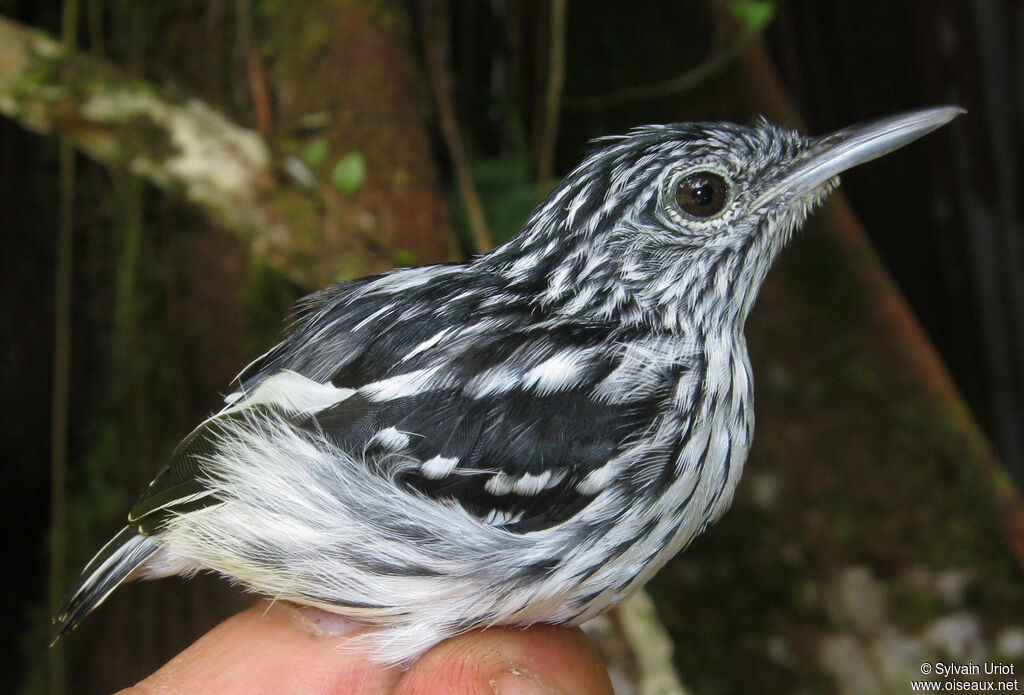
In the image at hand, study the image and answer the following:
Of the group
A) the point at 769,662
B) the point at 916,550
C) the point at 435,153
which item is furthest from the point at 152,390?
the point at 916,550

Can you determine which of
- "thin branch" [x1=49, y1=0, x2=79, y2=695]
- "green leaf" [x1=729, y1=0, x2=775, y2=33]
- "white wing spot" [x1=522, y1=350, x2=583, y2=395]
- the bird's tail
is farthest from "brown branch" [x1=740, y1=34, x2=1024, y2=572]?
"thin branch" [x1=49, y1=0, x2=79, y2=695]

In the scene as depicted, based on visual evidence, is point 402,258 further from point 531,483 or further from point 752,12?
point 752,12

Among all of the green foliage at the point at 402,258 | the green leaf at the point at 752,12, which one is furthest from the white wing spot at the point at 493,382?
the green leaf at the point at 752,12

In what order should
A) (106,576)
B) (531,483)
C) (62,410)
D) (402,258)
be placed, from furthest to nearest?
1. (62,410)
2. (402,258)
3. (106,576)
4. (531,483)

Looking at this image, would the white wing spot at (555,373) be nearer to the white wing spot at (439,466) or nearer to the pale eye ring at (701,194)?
the white wing spot at (439,466)

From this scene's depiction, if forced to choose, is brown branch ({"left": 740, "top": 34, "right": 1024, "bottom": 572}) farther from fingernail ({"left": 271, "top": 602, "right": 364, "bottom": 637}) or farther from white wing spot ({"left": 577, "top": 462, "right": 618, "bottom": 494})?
fingernail ({"left": 271, "top": 602, "right": 364, "bottom": 637})

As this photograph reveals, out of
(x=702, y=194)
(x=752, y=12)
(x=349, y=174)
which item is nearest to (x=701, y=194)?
(x=702, y=194)

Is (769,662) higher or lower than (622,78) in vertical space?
lower

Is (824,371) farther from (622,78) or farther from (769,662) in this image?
(622,78)
